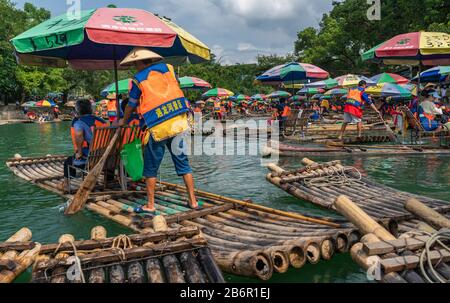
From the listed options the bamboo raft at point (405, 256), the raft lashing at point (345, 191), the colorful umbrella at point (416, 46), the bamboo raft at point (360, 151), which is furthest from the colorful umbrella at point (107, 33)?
the colorful umbrella at point (416, 46)

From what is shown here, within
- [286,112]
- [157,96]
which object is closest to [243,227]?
[157,96]

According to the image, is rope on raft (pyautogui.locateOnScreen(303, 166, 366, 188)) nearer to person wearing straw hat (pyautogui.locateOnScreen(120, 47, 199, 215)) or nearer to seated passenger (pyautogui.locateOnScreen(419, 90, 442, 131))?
person wearing straw hat (pyautogui.locateOnScreen(120, 47, 199, 215))

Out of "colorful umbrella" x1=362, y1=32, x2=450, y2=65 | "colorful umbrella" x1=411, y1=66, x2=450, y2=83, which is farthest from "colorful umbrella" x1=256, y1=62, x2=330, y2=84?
"colorful umbrella" x1=411, y1=66, x2=450, y2=83

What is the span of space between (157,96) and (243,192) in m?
2.55

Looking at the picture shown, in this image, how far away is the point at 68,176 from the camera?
6.16m

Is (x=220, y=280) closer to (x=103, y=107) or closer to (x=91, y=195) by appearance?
(x=91, y=195)

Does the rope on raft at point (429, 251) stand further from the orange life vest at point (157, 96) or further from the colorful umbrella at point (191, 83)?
the colorful umbrella at point (191, 83)

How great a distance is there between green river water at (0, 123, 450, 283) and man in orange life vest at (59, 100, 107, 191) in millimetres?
639

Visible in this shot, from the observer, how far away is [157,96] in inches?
178

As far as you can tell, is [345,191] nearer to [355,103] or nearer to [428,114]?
[428,114]

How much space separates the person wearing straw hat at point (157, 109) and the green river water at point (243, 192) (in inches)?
33.4

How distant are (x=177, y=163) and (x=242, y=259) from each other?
1977 millimetres

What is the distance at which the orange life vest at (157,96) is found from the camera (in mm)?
4516

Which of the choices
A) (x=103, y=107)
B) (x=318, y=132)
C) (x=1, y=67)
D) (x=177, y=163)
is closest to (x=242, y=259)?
(x=177, y=163)
